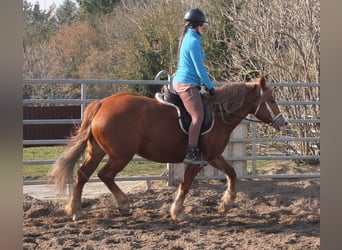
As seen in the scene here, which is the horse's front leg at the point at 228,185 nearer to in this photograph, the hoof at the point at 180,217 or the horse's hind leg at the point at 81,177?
the hoof at the point at 180,217

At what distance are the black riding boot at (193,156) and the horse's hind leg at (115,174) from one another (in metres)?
0.62

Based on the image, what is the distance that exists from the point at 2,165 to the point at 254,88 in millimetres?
5969

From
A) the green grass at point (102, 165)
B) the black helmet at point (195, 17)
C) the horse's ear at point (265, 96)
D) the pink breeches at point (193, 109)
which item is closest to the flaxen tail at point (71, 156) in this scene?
the pink breeches at point (193, 109)

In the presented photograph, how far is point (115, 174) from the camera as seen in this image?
605 cm

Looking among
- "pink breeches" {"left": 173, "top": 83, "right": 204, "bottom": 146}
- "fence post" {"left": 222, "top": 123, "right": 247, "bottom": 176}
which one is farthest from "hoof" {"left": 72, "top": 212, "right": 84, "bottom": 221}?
"fence post" {"left": 222, "top": 123, "right": 247, "bottom": 176}

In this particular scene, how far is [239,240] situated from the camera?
5.17 metres

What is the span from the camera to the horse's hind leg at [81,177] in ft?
19.7

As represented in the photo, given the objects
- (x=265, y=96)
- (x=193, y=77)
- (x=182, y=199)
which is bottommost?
(x=182, y=199)

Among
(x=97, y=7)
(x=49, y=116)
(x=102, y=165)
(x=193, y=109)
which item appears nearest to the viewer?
(x=193, y=109)

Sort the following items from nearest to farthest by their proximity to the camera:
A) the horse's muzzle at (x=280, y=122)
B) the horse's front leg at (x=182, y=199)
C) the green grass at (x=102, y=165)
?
the horse's front leg at (x=182, y=199) < the horse's muzzle at (x=280, y=122) < the green grass at (x=102, y=165)

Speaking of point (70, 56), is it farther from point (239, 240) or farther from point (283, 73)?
point (239, 240)

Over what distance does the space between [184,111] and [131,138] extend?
64 centimetres

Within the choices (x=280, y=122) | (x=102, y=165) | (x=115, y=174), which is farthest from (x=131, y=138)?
(x=102, y=165)

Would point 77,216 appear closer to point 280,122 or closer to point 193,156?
point 193,156
